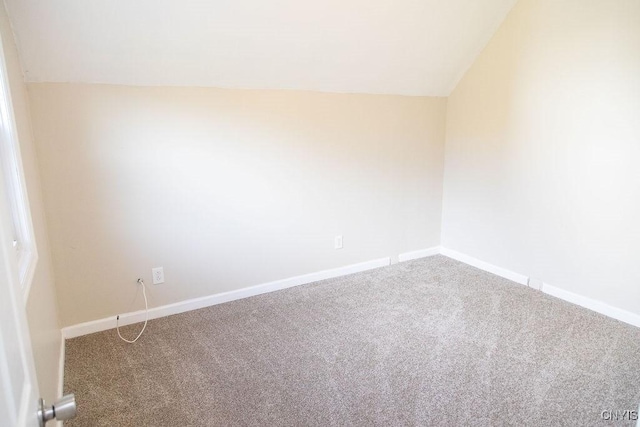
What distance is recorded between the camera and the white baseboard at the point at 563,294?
8.91 feet

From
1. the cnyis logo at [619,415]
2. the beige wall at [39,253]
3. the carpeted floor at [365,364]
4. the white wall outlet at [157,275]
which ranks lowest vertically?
the cnyis logo at [619,415]

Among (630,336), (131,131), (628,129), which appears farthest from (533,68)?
(131,131)

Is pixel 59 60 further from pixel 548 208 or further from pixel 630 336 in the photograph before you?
pixel 630 336

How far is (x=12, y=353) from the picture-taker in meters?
0.67

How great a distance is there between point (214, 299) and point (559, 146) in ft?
9.38

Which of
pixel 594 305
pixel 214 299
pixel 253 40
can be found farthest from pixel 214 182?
pixel 594 305

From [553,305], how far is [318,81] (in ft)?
8.12

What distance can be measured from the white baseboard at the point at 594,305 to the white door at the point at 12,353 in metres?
3.31

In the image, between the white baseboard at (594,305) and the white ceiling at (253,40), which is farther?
the white baseboard at (594,305)

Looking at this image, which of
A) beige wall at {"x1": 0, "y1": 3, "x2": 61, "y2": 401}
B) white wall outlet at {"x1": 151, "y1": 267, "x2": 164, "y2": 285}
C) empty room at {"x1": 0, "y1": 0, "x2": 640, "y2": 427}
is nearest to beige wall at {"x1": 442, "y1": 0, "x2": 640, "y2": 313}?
empty room at {"x1": 0, "y1": 0, "x2": 640, "y2": 427}

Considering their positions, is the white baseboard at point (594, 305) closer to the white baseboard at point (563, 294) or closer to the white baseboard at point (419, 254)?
the white baseboard at point (563, 294)

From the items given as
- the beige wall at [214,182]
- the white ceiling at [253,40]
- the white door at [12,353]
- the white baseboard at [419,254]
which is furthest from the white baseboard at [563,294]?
the white door at [12,353]

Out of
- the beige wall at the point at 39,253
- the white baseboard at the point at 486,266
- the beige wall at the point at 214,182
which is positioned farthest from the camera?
the white baseboard at the point at 486,266

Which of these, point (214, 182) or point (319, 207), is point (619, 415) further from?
point (214, 182)
